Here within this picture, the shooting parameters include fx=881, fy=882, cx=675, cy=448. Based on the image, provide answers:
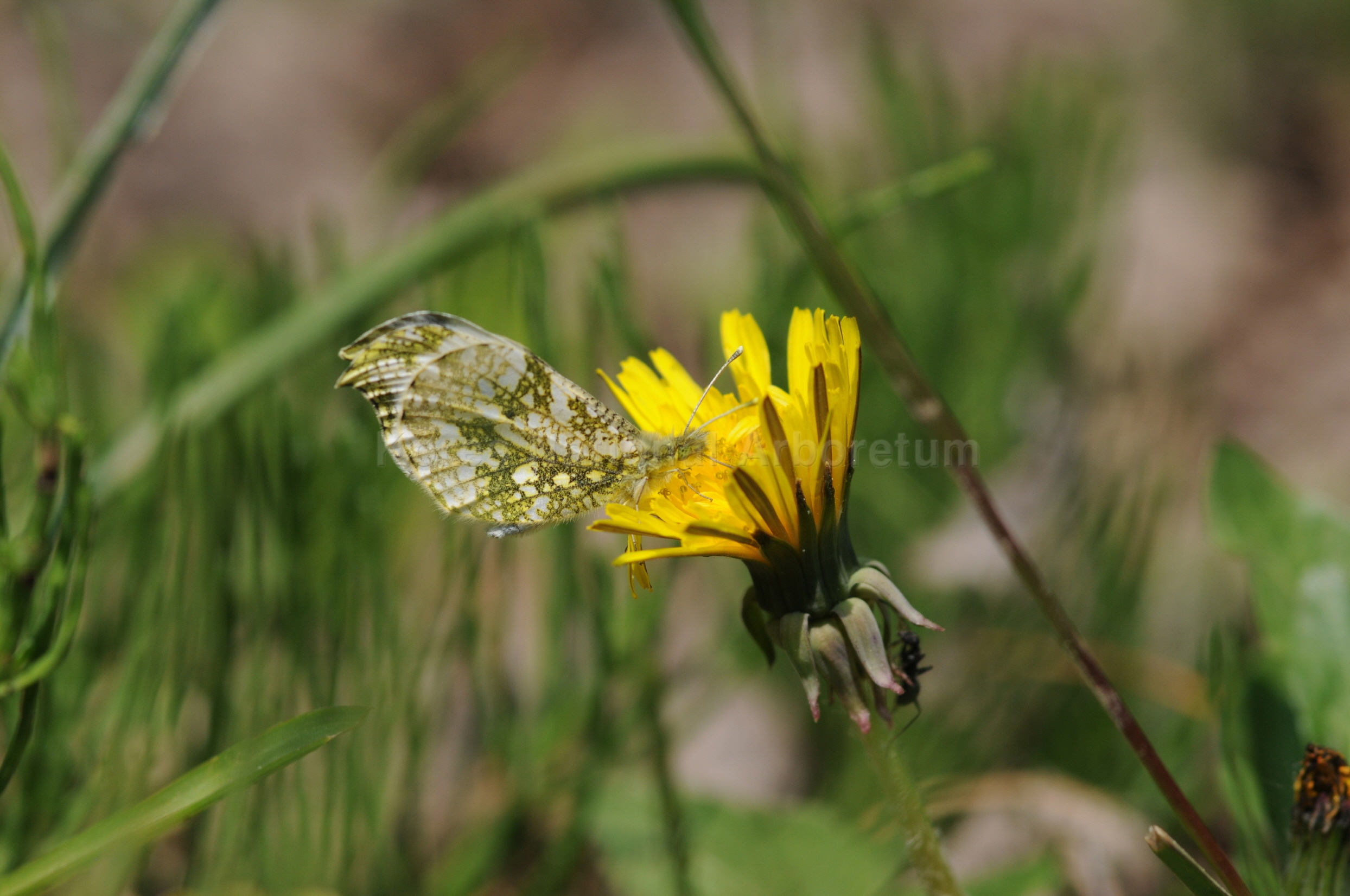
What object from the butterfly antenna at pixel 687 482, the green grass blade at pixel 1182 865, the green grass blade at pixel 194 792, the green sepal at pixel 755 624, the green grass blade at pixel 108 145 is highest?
the green grass blade at pixel 108 145

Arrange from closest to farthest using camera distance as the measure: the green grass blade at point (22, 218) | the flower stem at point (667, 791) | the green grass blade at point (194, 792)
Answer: the green grass blade at point (194, 792) < the green grass blade at point (22, 218) < the flower stem at point (667, 791)

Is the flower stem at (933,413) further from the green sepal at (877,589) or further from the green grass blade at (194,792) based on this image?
the green grass blade at (194,792)

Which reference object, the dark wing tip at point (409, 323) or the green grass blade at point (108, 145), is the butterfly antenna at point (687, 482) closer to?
the dark wing tip at point (409, 323)

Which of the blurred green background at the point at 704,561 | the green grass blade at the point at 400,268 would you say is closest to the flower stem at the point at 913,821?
the blurred green background at the point at 704,561

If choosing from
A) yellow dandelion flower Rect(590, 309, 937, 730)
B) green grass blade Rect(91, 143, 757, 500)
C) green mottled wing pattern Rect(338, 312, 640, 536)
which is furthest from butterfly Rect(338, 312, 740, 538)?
green grass blade Rect(91, 143, 757, 500)

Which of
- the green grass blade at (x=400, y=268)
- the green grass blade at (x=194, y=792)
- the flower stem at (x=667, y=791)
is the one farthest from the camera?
the green grass blade at (x=400, y=268)

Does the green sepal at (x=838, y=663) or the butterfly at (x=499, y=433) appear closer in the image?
the green sepal at (x=838, y=663)

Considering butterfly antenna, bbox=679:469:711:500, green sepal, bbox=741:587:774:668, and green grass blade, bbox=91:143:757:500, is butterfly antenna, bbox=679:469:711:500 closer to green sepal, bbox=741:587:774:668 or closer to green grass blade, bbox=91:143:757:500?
green sepal, bbox=741:587:774:668

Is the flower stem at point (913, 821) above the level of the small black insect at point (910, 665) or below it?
below
